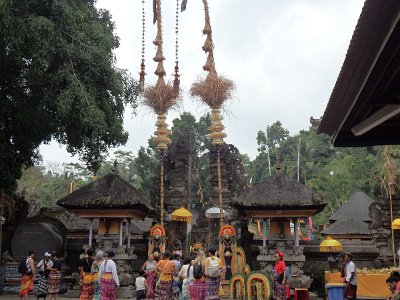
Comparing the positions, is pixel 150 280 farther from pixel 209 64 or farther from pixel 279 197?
pixel 209 64

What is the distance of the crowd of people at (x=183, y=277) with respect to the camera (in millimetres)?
10008

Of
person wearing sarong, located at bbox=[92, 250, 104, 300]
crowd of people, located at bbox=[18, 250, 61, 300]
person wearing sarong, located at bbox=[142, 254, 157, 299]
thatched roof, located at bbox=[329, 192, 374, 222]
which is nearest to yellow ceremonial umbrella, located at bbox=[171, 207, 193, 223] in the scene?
person wearing sarong, located at bbox=[142, 254, 157, 299]

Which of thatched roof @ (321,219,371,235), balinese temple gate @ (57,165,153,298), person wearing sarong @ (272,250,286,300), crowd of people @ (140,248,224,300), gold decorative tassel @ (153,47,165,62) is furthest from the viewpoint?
thatched roof @ (321,219,371,235)

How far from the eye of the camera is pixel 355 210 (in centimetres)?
3073

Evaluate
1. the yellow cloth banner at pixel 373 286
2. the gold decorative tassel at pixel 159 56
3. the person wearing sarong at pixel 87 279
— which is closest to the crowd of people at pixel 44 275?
the person wearing sarong at pixel 87 279

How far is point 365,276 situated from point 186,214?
8131 mm

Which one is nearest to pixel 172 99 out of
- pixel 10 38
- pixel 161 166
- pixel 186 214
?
pixel 161 166

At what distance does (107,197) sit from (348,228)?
53.4 feet

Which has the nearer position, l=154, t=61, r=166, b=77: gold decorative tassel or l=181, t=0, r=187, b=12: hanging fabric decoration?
l=181, t=0, r=187, b=12: hanging fabric decoration

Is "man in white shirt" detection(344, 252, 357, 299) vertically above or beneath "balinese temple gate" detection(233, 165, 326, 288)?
beneath

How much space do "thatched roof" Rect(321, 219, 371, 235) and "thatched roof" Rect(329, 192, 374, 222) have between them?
1079 millimetres

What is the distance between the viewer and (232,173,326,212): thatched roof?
15.8m

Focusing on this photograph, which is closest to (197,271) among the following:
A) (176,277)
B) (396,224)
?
(176,277)

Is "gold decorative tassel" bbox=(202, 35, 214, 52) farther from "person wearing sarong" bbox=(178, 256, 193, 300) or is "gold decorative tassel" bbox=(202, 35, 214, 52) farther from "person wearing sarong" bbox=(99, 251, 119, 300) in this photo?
"person wearing sarong" bbox=(99, 251, 119, 300)
